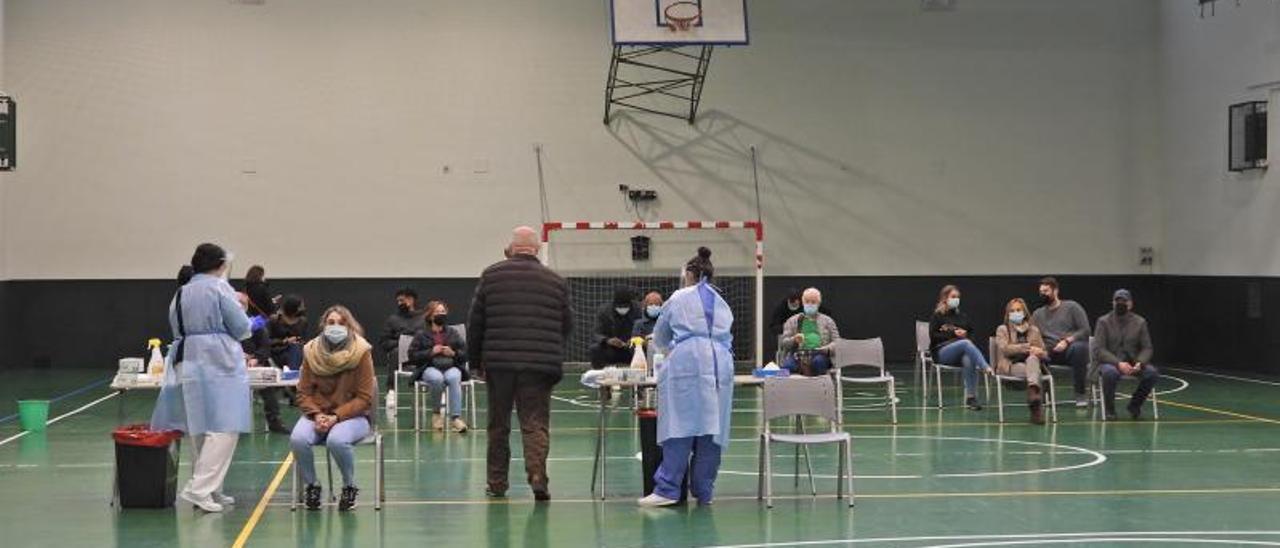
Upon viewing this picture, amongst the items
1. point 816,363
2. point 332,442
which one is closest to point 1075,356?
point 816,363

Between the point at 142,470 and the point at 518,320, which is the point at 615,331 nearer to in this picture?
the point at 518,320

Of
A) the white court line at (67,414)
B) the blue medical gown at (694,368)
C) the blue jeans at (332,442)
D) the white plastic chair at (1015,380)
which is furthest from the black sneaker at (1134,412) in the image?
the white court line at (67,414)

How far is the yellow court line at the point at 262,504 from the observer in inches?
309

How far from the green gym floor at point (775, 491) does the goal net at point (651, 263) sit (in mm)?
6651

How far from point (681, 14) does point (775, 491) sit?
10011 mm

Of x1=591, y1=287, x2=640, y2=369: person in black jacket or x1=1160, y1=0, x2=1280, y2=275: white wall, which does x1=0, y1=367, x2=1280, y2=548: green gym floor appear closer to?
x1=591, y1=287, x2=640, y2=369: person in black jacket

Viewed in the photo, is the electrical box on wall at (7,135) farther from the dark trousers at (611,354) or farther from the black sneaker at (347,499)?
the black sneaker at (347,499)

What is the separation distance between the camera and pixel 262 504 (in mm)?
8945

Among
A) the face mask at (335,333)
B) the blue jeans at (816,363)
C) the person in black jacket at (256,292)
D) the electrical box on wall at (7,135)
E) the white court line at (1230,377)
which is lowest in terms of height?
the white court line at (1230,377)

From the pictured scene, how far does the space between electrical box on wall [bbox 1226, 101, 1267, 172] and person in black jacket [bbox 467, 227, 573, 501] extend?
1235cm

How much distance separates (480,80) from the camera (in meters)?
20.4

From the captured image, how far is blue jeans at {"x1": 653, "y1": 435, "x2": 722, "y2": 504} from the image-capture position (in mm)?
8789

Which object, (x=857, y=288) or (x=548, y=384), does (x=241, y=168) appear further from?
(x=548, y=384)

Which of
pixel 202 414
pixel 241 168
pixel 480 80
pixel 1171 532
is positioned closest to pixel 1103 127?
pixel 480 80
